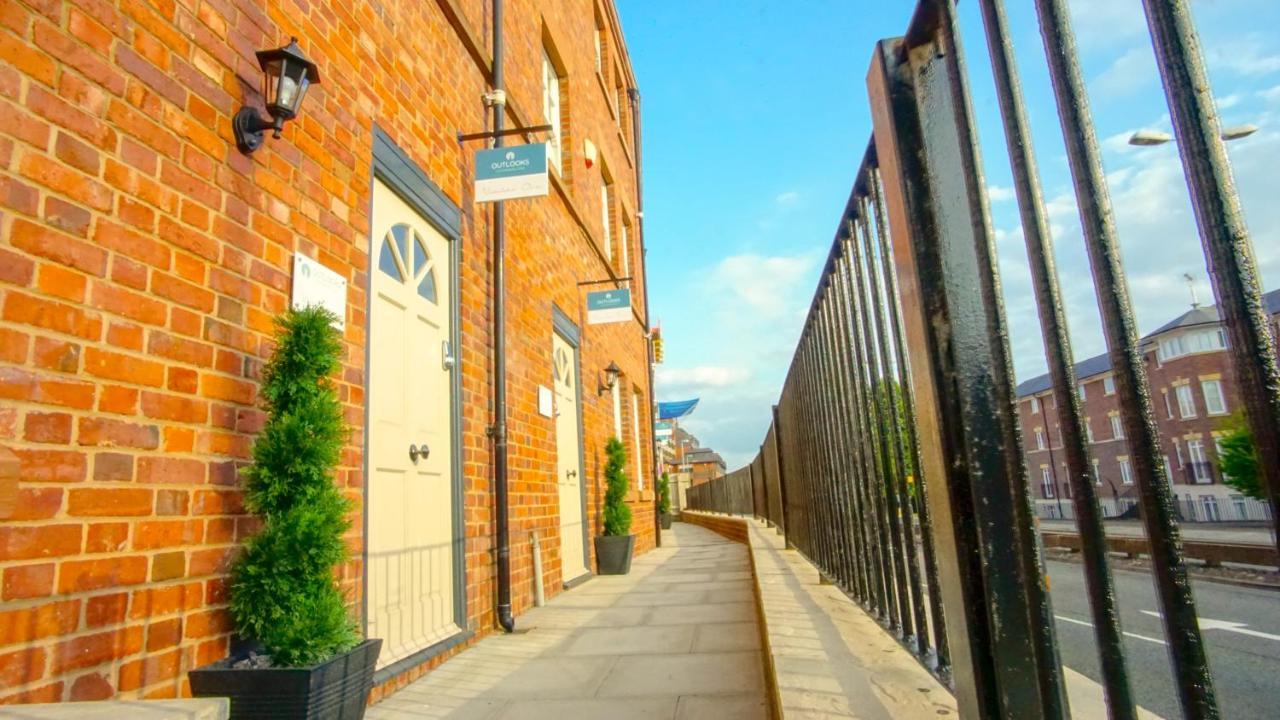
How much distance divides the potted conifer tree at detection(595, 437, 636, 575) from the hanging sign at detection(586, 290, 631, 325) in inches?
57.4

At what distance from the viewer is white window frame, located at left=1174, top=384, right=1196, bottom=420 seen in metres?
30.6

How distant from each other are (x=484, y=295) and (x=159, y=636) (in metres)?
3.12

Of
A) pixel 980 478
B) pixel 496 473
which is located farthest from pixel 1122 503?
pixel 980 478

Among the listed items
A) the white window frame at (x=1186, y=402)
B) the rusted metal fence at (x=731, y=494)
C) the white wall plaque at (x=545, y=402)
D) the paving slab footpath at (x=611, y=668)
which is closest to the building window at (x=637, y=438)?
the rusted metal fence at (x=731, y=494)

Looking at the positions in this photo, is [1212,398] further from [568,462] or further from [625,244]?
[568,462]

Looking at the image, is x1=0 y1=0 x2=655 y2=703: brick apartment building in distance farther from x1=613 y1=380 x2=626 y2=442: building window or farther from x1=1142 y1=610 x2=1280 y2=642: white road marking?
x1=1142 y1=610 x2=1280 y2=642: white road marking

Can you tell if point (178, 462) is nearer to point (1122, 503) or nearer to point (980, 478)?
point (980, 478)

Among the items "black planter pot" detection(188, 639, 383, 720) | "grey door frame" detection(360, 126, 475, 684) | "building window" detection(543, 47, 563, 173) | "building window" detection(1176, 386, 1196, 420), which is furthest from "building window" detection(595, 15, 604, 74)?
"building window" detection(1176, 386, 1196, 420)

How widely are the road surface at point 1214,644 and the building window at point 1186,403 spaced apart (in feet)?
92.2

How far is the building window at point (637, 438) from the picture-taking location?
11225 millimetres

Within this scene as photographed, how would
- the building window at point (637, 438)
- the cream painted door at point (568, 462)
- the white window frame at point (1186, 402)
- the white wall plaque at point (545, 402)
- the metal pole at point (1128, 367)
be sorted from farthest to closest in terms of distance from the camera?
the white window frame at point (1186, 402)
the building window at point (637, 438)
the cream painted door at point (568, 462)
the white wall plaque at point (545, 402)
the metal pole at point (1128, 367)

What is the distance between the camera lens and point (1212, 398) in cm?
3031

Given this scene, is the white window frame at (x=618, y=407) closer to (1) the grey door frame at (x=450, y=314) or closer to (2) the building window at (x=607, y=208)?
(2) the building window at (x=607, y=208)

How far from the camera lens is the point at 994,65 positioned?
3.35ft
